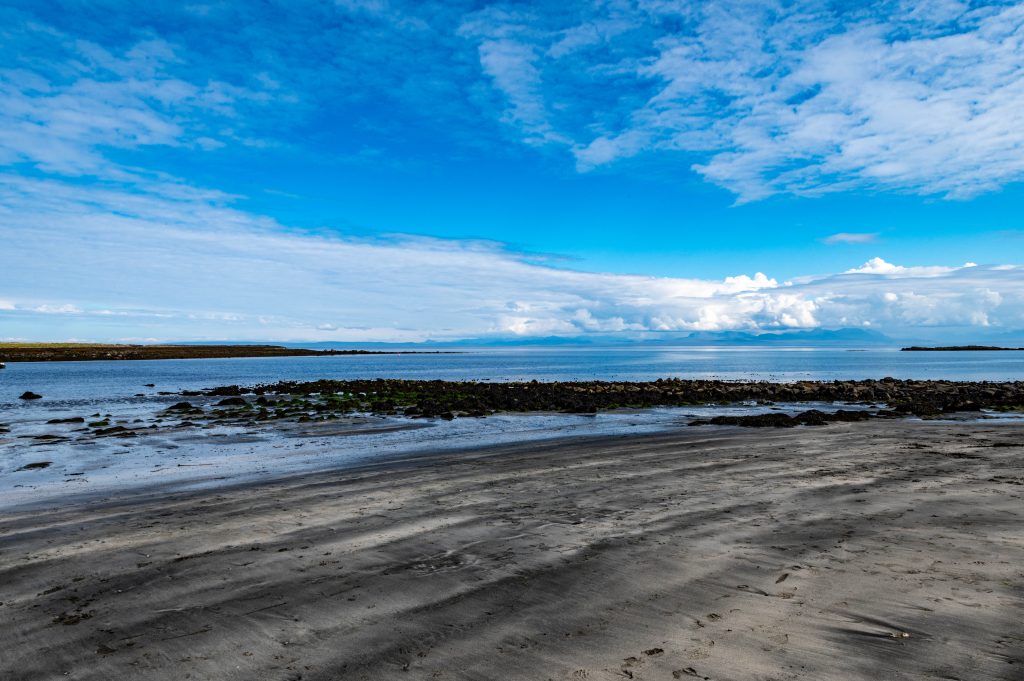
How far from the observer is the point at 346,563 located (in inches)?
309

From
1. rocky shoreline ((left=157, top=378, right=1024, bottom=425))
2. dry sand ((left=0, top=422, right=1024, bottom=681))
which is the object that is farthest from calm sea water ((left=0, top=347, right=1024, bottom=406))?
dry sand ((left=0, top=422, right=1024, bottom=681))

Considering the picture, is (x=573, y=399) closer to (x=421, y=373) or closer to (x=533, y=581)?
(x=533, y=581)

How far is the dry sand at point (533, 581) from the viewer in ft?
17.2

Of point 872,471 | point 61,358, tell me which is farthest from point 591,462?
point 61,358

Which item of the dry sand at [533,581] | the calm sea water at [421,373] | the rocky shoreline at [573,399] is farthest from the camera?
the calm sea water at [421,373]

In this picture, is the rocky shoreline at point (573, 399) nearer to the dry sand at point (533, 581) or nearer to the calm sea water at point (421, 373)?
the dry sand at point (533, 581)

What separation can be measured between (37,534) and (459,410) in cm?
2382

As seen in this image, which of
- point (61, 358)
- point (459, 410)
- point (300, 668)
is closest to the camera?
point (300, 668)

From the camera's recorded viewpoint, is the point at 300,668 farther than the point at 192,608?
No

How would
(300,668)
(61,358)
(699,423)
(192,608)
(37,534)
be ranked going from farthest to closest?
(61,358) < (699,423) < (37,534) < (192,608) < (300,668)

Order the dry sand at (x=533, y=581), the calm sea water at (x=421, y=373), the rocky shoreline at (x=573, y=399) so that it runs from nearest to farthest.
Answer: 1. the dry sand at (x=533, y=581)
2. the rocky shoreline at (x=573, y=399)
3. the calm sea water at (x=421, y=373)

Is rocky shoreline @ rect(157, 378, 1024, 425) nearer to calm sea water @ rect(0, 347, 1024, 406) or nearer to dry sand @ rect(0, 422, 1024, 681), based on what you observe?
dry sand @ rect(0, 422, 1024, 681)

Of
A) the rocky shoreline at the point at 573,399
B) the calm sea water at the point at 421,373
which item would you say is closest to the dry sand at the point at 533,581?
the rocky shoreline at the point at 573,399

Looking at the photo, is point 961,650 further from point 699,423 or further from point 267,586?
point 699,423
